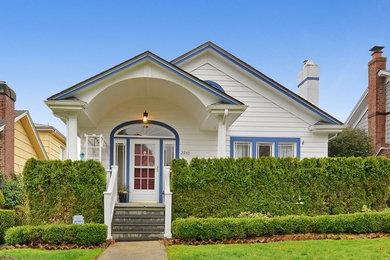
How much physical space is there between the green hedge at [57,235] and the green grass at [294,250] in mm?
1939

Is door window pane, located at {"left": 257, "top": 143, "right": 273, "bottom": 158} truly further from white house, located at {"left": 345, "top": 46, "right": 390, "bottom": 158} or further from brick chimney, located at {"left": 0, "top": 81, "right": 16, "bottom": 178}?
brick chimney, located at {"left": 0, "top": 81, "right": 16, "bottom": 178}

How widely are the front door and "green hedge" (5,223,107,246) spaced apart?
4637mm

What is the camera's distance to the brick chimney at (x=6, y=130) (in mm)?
12398

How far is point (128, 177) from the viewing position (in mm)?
13719

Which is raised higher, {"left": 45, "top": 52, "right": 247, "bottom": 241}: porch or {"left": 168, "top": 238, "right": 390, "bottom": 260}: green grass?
{"left": 45, "top": 52, "right": 247, "bottom": 241}: porch

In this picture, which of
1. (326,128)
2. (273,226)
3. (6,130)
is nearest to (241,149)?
(326,128)

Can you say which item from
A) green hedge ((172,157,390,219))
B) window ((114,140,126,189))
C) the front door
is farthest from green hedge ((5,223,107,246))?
window ((114,140,126,189))

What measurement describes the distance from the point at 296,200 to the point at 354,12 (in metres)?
13.7

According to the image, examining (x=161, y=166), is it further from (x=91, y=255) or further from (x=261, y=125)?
(x=91, y=255)

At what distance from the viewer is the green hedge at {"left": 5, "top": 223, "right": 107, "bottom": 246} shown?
8.88 meters

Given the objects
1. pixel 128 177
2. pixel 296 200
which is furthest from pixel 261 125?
pixel 128 177

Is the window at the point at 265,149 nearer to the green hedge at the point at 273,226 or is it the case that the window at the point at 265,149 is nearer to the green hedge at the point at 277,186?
the green hedge at the point at 277,186

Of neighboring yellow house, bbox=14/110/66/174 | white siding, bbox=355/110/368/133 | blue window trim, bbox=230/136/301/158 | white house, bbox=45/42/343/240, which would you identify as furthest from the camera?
white siding, bbox=355/110/368/133

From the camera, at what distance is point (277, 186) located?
10.9m
